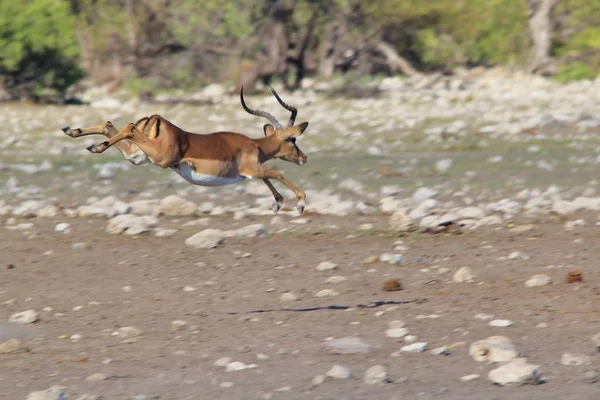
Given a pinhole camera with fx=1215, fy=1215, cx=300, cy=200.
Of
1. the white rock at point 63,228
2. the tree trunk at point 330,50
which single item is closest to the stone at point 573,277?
the white rock at point 63,228

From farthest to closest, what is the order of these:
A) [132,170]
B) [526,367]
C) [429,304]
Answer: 1. [132,170]
2. [429,304]
3. [526,367]

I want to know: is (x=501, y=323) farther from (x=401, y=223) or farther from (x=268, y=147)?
(x=401, y=223)

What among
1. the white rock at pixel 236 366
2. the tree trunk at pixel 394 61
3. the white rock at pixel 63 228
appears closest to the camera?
the white rock at pixel 236 366

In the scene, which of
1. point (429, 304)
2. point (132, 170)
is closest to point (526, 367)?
point (429, 304)

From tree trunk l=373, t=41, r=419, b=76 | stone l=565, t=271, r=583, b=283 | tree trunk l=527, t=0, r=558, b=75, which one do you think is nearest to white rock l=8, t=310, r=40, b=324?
stone l=565, t=271, r=583, b=283

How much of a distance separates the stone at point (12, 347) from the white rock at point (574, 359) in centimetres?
264

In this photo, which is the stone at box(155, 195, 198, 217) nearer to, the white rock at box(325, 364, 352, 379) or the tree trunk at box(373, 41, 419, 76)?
the white rock at box(325, 364, 352, 379)

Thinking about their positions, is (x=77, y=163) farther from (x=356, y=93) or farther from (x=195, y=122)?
(x=356, y=93)

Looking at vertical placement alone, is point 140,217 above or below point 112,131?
below

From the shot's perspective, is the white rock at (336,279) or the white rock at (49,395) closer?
the white rock at (49,395)

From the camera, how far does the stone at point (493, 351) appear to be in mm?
5660

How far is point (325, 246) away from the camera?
352 inches

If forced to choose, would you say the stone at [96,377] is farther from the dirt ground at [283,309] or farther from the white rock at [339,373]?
the white rock at [339,373]

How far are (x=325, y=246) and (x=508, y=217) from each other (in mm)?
1830
